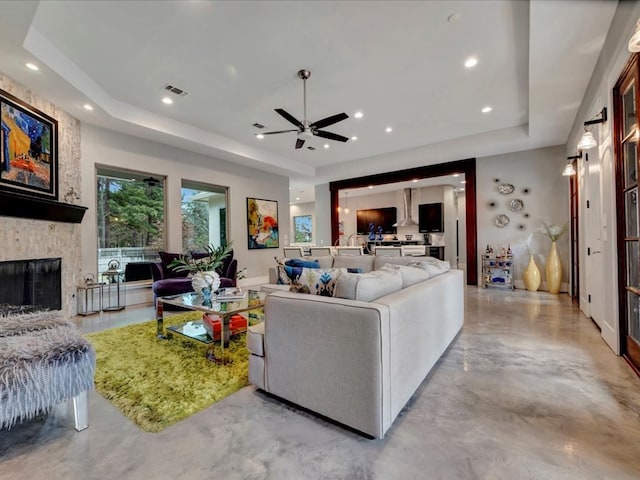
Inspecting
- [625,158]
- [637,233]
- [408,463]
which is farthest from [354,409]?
[625,158]

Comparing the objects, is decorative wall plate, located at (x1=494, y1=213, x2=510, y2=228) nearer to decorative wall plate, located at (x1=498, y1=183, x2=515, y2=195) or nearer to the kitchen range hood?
decorative wall plate, located at (x1=498, y1=183, x2=515, y2=195)

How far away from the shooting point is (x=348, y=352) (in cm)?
154

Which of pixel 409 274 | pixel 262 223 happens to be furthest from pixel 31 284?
pixel 262 223

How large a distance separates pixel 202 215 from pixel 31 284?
3357mm

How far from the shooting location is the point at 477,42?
3107 millimetres

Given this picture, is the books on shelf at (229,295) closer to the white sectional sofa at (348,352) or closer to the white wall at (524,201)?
the white sectional sofa at (348,352)

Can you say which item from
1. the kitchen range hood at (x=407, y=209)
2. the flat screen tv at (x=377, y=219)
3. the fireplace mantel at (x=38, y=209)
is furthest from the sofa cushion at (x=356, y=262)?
the flat screen tv at (x=377, y=219)

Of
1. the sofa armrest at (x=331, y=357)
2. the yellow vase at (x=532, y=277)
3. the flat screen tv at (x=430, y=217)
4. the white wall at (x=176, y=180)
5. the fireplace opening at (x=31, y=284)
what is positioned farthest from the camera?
the flat screen tv at (x=430, y=217)

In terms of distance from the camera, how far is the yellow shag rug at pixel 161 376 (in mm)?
1833

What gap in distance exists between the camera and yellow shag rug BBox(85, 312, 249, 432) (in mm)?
1833

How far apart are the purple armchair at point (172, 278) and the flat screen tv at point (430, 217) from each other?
736 centimetres

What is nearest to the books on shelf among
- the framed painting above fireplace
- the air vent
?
the framed painting above fireplace

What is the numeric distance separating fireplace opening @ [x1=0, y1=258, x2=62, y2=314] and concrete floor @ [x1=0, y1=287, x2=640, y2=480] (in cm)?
214

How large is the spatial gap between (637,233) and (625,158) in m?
0.73
